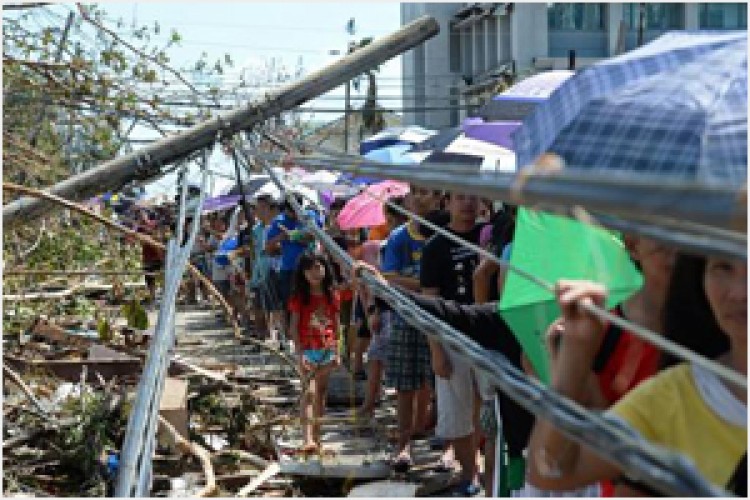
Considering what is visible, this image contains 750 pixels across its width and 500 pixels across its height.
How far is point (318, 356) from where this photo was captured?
9016 millimetres

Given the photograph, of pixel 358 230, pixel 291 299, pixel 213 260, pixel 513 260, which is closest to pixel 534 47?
pixel 213 260

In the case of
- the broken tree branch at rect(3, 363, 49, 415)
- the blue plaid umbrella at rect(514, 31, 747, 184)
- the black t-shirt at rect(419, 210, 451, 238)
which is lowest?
the broken tree branch at rect(3, 363, 49, 415)

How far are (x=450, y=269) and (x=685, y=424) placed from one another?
4.11m

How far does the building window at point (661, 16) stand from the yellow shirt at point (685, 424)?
36962mm

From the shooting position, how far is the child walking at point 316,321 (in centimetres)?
898

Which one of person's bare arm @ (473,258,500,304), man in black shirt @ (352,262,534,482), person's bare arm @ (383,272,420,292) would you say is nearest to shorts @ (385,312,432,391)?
person's bare arm @ (383,272,420,292)

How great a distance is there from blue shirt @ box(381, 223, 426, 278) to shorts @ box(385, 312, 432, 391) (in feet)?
1.28

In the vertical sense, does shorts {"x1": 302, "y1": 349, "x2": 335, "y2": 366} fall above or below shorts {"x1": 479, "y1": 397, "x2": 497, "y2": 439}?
below

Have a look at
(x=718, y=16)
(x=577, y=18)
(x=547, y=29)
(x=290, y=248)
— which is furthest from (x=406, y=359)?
(x=577, y=18)

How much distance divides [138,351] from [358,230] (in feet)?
7.91

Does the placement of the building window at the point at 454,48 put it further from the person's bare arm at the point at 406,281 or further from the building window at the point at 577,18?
the person's bare arm at the point at 406,281

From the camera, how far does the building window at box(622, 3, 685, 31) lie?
38.7m

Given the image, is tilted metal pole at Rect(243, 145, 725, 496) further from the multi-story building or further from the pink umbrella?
the multi-story building

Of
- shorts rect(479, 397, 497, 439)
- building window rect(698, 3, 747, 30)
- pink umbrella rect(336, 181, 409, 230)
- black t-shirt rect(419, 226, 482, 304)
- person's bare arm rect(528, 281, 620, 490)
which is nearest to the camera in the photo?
person's bare arm rect(528, 281, 620, 490)
